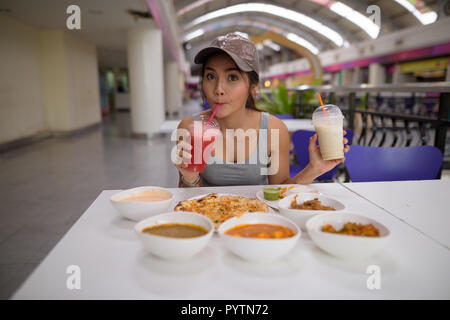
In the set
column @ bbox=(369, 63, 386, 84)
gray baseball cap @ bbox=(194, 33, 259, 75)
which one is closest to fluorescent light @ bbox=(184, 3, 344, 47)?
column @ bbox=(369, 63, 386, 84)

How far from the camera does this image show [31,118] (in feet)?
24.3

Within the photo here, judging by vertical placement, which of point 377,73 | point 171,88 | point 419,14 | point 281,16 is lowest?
point 171,88

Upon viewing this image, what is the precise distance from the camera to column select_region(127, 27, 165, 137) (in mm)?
7469

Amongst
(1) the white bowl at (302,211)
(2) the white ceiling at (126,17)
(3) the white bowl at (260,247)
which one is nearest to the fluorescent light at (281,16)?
(2) the white ceiling at (126,17)

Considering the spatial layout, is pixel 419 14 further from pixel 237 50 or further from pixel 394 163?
pixel 237 50

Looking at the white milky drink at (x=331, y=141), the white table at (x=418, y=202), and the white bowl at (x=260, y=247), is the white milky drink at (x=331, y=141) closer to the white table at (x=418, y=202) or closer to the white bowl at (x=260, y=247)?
the white table at (x=418, y=202)

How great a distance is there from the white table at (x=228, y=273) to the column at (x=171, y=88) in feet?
50.2

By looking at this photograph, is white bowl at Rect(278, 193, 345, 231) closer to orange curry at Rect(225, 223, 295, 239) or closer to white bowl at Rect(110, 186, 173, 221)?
orange curry at Rect(225, 223, 295, 239)

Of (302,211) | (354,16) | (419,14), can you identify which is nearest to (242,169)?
(302,211)

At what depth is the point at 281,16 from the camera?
19.0 m

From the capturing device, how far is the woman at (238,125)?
1.36m

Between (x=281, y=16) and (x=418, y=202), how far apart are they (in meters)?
20.2

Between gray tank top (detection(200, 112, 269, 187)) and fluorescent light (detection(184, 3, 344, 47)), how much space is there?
17068mm

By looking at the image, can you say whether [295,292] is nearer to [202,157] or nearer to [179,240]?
[179,240]
